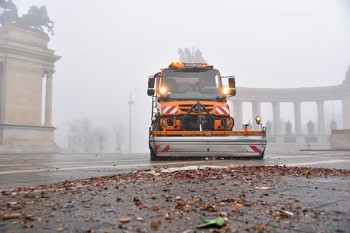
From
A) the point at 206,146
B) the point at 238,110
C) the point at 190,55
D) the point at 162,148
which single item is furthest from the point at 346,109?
the point at 162,148

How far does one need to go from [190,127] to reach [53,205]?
7.75 m

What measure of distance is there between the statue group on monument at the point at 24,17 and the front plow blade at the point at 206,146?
36.3 meters

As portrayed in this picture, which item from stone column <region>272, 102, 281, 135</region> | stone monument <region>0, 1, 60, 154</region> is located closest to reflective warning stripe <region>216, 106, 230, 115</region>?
stone monument <region>0, 1, 60, 154</region>

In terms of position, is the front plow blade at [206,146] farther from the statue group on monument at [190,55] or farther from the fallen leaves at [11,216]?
the statue group on monument at [190,55]

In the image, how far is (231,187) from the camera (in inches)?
143

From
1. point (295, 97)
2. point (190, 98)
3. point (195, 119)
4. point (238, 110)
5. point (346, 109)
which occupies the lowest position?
point (195, 119)

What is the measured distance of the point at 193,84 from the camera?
1102 cm

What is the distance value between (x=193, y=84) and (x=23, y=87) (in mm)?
31611

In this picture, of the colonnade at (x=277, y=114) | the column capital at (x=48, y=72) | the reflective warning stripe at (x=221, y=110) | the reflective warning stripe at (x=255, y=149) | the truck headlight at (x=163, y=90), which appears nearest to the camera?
the reflective warning stripe at (x=255, y=149)

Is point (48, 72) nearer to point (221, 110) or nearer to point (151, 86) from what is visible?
→ point (151, 86)

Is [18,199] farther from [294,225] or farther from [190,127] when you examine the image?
[190,127]

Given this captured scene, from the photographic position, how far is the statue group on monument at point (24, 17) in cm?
4066

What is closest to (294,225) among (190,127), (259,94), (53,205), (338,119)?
(53,205)

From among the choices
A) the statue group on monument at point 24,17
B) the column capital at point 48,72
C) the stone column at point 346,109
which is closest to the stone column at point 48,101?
the column capital at point 48,72
